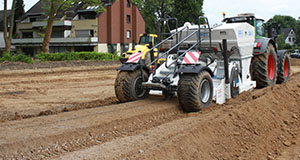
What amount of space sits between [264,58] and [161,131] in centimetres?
590

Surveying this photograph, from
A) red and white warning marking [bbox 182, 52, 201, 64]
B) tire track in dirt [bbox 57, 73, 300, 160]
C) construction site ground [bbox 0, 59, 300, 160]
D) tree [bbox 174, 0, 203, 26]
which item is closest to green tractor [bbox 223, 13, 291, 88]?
construction site ground [bbox 0, 59, 300, 160]

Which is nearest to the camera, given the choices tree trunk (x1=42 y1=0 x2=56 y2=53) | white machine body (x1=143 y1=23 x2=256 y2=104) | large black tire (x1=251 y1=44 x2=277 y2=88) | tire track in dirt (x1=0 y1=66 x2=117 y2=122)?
white machine body (x1=143 y1=23 x2=256 y2=104)

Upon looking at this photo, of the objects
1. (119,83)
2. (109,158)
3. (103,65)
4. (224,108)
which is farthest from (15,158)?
(103,65)

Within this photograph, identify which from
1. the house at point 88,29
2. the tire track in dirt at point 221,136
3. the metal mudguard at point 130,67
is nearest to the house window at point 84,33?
the house at point 88,29

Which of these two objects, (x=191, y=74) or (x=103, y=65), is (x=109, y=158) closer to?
(x=191, y=74)

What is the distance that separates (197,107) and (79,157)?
3.49 meters

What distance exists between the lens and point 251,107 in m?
7.57

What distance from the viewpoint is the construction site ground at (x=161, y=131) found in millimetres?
4816

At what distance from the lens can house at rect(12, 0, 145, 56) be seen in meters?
40.7

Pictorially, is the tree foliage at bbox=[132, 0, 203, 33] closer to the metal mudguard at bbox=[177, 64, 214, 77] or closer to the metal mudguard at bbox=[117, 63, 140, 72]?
the metal mudguard at bbox=[117, 63, 140, 72]

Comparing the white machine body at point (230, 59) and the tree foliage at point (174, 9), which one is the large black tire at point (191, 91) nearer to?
the white machine body at point (230, 59)

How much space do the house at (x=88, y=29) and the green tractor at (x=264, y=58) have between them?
29.8m

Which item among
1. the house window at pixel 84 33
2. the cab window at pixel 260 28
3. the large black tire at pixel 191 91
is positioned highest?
the house window at pixel 84 33

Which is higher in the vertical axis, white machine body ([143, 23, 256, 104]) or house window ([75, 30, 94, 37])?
house window ([75, 30, 94, 37])
